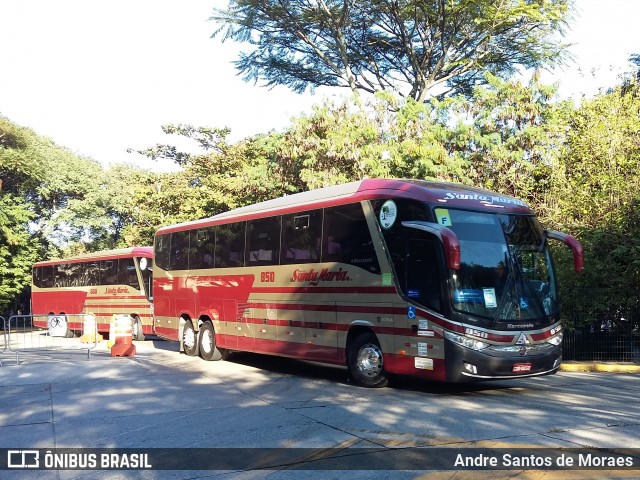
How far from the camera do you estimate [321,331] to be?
12.8 meters

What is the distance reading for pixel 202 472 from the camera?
21.1ft

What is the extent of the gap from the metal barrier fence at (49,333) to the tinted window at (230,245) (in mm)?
6172

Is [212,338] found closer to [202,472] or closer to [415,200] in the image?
[415,200]

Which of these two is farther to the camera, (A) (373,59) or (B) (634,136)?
(A) (373,59)

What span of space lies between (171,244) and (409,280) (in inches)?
385

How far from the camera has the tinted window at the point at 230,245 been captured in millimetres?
Result: 15453

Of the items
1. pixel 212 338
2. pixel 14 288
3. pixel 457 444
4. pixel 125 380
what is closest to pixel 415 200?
pixel 457 444

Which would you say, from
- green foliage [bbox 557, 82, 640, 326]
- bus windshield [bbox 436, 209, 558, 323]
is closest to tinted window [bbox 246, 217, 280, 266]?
bus windshield [bbox 436, 209, 558, 323]

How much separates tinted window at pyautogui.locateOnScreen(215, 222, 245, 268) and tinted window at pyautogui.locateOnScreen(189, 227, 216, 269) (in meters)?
0.31

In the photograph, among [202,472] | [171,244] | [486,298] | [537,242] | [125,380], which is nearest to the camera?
[202,472]

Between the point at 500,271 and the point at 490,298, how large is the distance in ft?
1.58

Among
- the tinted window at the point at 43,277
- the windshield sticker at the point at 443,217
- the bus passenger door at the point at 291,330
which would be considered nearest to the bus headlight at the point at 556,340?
the windshield sticker at the point at 443,217

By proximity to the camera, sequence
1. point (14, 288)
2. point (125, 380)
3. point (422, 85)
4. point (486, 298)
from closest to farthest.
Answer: point (486, 298)
point (125, 380)
point (422, 85)
point (14, 288)

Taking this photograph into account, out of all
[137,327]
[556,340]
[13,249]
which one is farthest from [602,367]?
[13,249]
